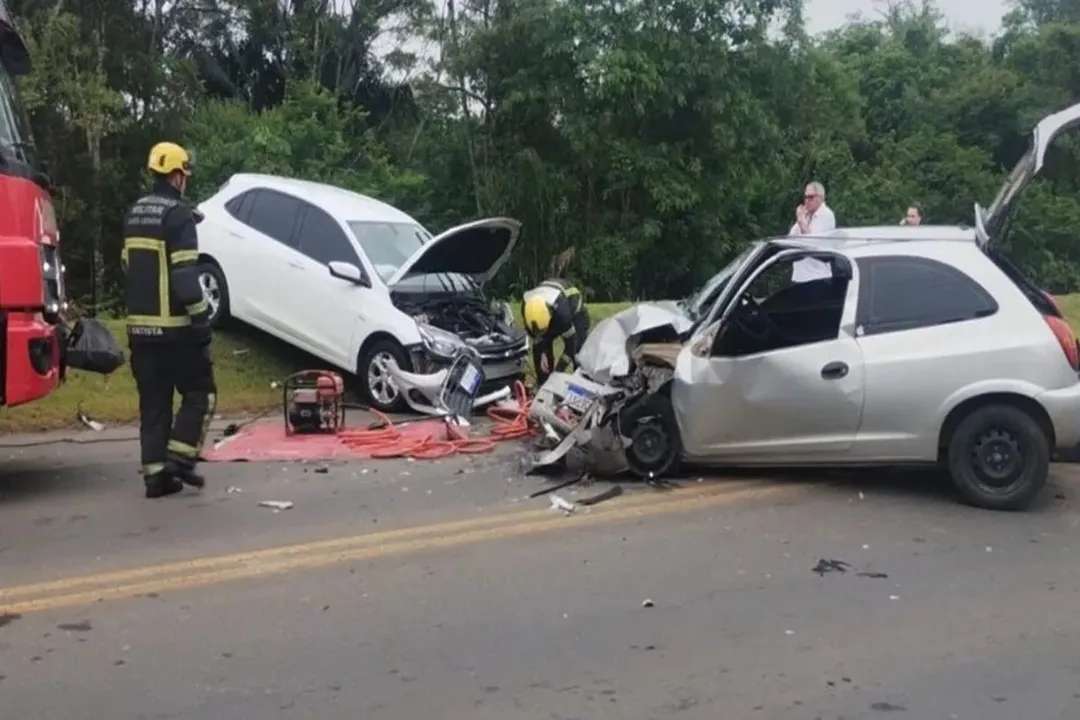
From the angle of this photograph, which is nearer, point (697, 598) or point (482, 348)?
point (697, 598)

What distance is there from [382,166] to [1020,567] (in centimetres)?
2306

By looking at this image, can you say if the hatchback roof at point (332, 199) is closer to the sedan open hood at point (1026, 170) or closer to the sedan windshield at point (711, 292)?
the sedan windshield at point (711, 292)

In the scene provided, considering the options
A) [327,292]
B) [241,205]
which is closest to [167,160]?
[327,292]

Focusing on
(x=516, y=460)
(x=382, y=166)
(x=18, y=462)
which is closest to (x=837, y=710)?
(x=516, y=460)

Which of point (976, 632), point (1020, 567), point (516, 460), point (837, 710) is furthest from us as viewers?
point (516, 460)

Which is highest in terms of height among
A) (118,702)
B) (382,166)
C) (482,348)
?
(382,166)

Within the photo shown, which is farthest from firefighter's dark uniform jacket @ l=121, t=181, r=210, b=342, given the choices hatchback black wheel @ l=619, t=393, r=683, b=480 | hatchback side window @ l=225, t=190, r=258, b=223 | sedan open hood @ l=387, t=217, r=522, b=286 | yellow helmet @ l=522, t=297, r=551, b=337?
hatchback side window @ l=225, t=190, r=258, b=223

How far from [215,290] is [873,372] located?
783cm

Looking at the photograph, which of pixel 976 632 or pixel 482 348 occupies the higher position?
pixel 482 348

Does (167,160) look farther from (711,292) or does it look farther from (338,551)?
(711,292)

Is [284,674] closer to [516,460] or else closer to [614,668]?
[614,668]

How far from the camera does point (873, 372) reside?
743cm

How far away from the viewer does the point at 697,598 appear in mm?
5688

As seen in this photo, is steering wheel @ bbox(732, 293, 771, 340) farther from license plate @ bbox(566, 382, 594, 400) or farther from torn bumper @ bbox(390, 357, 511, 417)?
torn bumper @ bbox(390, 357, 511, 417)
